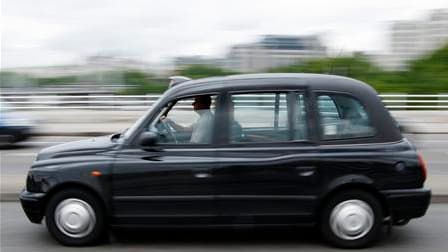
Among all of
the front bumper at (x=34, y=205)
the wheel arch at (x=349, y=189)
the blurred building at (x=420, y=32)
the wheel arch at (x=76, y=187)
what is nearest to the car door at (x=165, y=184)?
the wheel arch at (x=76, y=187)

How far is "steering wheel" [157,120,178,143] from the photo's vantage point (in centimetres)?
628

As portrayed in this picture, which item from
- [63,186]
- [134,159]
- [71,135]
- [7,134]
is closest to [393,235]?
[134,159]

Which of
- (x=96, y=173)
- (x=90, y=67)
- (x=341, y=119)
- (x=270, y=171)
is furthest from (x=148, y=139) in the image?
(x=90, y=67)

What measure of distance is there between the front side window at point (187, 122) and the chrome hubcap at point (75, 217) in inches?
34.5

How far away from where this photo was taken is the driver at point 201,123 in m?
6.23

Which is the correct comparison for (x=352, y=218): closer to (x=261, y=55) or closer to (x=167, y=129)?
(x=167, y=129)

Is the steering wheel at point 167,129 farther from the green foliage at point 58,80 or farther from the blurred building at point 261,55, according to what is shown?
the green foliage at point 58,80

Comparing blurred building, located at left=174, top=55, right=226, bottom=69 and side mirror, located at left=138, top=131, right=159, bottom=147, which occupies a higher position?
blurred building, located at left=174, top=55, right=226, bottom=69

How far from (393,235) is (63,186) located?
117 inches

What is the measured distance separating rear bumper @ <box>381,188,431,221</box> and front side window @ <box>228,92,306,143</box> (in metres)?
0.90

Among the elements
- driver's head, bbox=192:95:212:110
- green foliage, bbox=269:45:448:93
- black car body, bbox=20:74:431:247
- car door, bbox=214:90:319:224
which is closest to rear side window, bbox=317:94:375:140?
black car body, bbox=20:74:431:247

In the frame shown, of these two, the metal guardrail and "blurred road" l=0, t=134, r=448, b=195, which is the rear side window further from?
the metal guardrail

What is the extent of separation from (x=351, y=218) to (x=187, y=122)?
1612mm

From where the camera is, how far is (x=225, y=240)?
6500 millimetres
